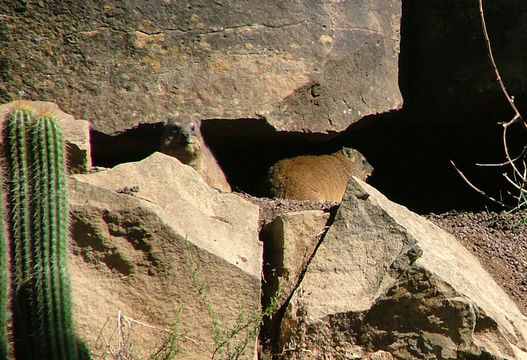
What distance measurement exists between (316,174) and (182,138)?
1.18 metres

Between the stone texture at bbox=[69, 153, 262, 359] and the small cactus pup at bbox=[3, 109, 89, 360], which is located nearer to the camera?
the small cactus pup at bbox=[3, 109, 89, 360]

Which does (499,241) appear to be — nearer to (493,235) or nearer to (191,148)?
(493,235)

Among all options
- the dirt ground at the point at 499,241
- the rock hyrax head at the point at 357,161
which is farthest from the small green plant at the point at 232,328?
the rock hyrax head at the point at 357,161

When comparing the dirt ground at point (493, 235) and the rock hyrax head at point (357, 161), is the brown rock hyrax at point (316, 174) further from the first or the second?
the dirt ground at point (493, 235)

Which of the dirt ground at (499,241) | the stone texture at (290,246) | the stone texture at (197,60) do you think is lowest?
the dirt ground at (499,241)

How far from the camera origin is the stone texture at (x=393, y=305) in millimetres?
3623

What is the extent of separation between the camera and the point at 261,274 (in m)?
3.95

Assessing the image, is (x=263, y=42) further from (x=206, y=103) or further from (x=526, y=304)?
(x=526, y=304)

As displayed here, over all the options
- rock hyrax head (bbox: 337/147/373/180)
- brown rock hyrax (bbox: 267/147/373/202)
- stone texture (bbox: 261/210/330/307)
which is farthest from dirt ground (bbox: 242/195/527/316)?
rock hyrax head (bbox: 337/147/373/180)

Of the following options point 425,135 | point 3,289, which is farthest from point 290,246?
point 425,135

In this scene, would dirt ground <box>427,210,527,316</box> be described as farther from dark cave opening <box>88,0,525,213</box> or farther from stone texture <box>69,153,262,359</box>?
stone texture <box>69,153,262,359</box>

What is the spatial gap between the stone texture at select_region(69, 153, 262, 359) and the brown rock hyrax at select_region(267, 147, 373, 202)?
1.82m

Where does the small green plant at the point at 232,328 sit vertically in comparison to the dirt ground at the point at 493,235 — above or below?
above

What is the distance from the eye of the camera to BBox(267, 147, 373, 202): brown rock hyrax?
564 centimetres
